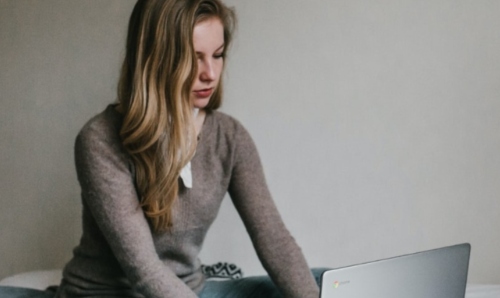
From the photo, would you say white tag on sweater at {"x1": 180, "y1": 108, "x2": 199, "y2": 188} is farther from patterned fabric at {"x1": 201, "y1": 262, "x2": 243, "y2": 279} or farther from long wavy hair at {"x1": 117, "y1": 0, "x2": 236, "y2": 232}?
patterned fabric at {"x1": 201, "y1": 262, "x2": 243, "y2": 279}

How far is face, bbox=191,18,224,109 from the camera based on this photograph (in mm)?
1204

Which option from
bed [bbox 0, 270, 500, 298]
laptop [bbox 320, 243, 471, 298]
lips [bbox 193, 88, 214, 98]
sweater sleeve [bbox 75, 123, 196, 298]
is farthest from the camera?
bed [bbox 0, 270, 500, 298]

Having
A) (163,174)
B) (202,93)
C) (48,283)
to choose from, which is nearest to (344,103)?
(202,93)

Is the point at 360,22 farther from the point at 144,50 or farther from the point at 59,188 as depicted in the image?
the point at 59,188

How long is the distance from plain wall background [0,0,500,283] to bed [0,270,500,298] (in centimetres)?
17

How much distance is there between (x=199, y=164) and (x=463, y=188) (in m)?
0.70

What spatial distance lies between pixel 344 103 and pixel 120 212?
716 mm

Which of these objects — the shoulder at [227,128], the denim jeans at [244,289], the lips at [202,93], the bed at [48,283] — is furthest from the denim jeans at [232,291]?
the lips at [202,93]

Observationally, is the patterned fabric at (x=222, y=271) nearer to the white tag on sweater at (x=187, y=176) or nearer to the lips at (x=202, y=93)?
the white tag on sweater at (x=187, y=176)

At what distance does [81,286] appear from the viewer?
1231mm

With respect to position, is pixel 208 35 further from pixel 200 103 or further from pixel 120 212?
pixel 120 212

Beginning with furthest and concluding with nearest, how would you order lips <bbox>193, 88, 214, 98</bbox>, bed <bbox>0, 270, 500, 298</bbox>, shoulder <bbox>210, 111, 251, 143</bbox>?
bed <bbox>0, 270, 500, 298</bbox>
shoulder <bbox>210, 111, 251, 143</bbox>
lips <bbox>193, 88, 214, 98</bbox>

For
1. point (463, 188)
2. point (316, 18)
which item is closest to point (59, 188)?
point (316, 18)

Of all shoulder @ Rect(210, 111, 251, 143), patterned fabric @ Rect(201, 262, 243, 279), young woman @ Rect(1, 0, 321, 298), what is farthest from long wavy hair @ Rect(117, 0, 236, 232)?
patterned fabric @ Rect(201, 262, 243, 279)
